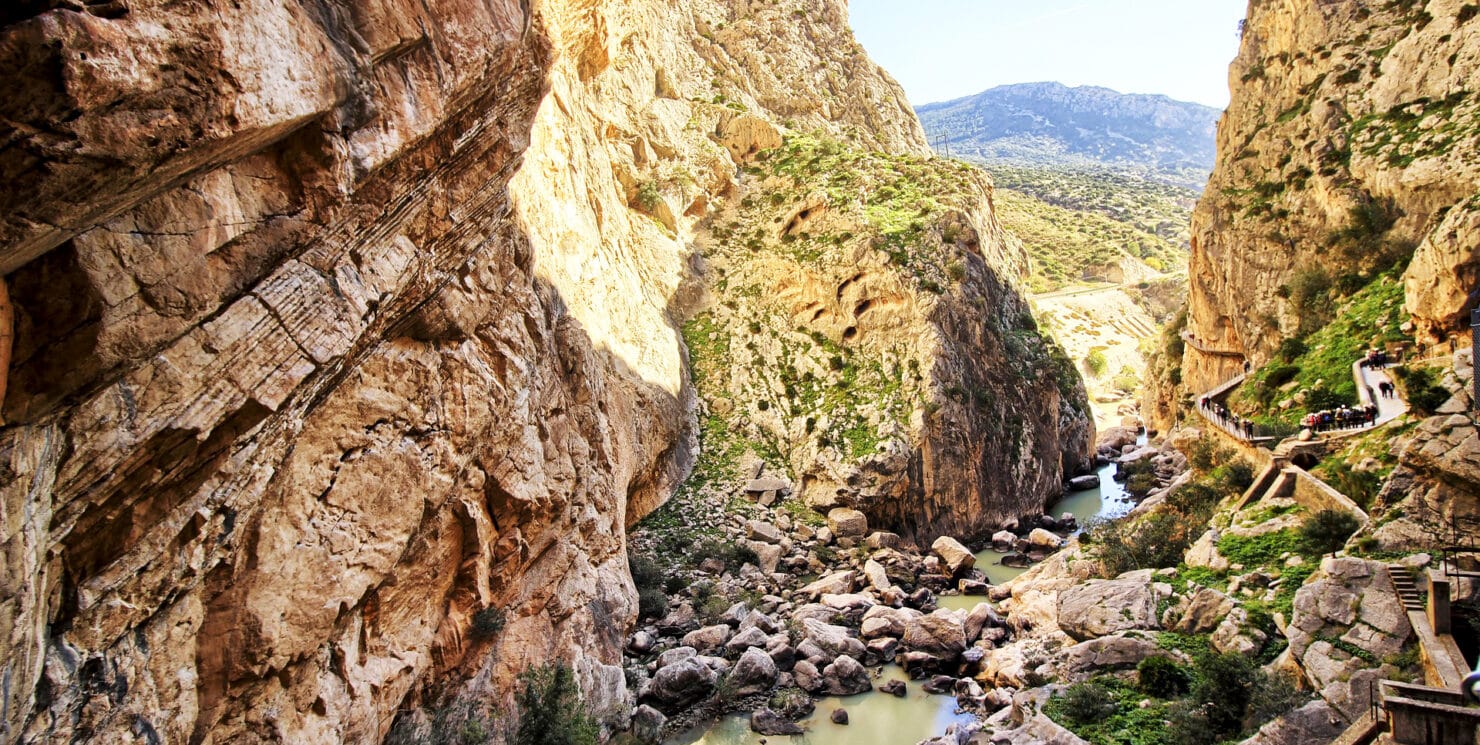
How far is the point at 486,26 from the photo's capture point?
11.0m

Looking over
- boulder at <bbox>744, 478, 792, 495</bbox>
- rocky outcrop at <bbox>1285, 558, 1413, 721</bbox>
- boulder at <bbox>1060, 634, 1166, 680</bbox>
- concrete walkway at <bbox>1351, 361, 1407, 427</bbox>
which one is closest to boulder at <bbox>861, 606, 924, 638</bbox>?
boulder at <bbox>1060, 634, 1166, 680</bbox>

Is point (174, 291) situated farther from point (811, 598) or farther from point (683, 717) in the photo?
point (811, 598)

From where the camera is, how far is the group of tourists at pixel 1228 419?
87.4 feet

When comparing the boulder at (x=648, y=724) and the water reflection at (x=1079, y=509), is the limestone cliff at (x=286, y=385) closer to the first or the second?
the boulder at (x=648, y=724)

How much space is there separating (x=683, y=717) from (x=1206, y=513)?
16774 mm

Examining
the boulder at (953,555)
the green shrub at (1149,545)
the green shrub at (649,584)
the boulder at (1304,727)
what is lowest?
the boulder at (953,555)

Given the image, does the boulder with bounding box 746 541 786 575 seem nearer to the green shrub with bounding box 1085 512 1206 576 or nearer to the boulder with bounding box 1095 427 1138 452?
the green shrub with bounding box 1085 512 1206 576

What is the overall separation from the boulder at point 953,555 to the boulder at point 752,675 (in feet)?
35.4

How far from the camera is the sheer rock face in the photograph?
27172 millimetres

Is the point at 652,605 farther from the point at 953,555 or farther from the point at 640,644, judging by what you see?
the point at 953,555

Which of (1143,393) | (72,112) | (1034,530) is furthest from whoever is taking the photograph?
(1143,393)

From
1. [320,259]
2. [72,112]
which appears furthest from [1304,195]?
[72,112]

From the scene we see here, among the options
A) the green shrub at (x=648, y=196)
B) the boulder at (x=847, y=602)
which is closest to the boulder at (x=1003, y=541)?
the boulder at (x=847, y=602)

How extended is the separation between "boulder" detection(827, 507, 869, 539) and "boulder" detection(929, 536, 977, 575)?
111 inches
